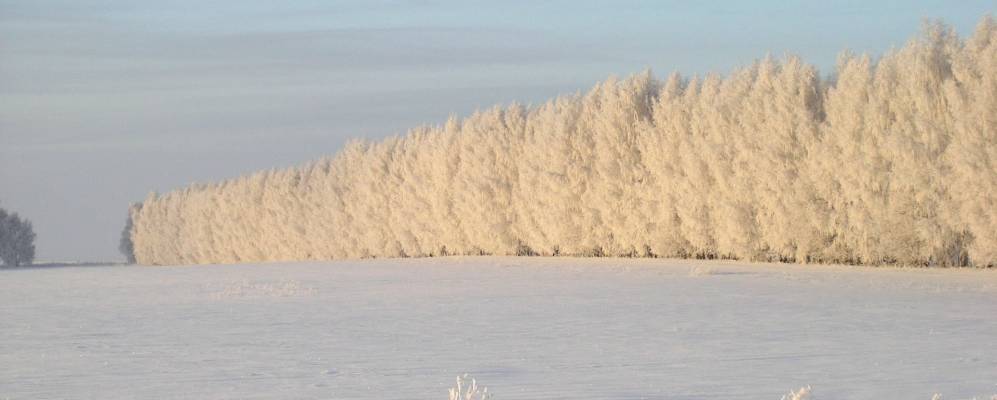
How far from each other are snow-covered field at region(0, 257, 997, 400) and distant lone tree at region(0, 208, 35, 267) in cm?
7673

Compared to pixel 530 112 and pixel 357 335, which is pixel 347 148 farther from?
pixel 357 335

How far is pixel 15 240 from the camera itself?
312ft

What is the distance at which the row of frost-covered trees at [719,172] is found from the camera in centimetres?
2612

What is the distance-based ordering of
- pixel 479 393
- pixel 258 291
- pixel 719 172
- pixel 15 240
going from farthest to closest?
1. pixel 15 240
2. pixel 719 172
3. pixel 258 291
4. pixel 479 393

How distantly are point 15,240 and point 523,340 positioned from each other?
3624 inches

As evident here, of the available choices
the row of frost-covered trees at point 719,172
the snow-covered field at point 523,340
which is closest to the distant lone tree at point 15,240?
the row of frost-covered trees at point 719,172

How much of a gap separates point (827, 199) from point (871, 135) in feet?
7.37

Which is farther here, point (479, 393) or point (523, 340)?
point (523, 340)

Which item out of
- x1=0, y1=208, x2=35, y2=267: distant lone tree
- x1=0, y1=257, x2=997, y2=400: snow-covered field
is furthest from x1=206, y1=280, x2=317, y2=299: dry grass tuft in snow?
x1=0, y1=208, x2=35, y2=267: distant lone tree

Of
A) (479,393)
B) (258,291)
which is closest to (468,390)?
(479,393)

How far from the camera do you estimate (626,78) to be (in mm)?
38844

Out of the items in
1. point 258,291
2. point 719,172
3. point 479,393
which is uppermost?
point 719,172

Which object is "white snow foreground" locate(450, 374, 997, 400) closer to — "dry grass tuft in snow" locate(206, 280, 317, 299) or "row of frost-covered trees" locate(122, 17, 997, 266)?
"dry grass tuft in snow" locate(206, 280, 317, 299)

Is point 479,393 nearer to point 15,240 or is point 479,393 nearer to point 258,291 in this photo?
point 258,291
